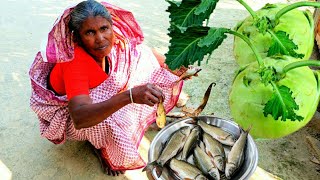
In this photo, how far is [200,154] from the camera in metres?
1.90

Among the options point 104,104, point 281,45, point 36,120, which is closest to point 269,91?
point 281,45

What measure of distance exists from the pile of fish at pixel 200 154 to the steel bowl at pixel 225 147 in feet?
0.07

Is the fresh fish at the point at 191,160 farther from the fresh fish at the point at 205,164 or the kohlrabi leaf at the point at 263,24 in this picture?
the kohlrabi leaf at the point at 263,24

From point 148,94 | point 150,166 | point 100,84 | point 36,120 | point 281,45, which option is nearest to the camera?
point 150,166

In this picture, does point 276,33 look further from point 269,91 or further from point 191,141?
point 191,141

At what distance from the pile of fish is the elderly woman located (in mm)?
246

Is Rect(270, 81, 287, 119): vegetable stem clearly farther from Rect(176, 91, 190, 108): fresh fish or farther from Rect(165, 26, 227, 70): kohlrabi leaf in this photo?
Rect(176, 91, 190, 108): fresh fish

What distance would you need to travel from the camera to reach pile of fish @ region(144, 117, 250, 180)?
1815 mm

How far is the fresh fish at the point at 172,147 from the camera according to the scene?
183 centimetres

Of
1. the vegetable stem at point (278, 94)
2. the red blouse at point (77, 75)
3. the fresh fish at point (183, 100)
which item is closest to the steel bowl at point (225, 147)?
the vegetable stem at point (278, 94)

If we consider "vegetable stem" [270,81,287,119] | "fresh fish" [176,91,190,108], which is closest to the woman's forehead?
"vegetable stem" [270,81,287,119]

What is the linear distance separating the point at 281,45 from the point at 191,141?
2.32 ft

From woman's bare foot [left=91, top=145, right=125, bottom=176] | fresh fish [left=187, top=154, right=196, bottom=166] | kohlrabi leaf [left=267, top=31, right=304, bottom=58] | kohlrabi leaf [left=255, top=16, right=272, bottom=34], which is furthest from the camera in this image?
woman's bare foot [left=91, top=145, right=125, bottom=176]

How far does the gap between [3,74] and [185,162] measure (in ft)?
8.08
